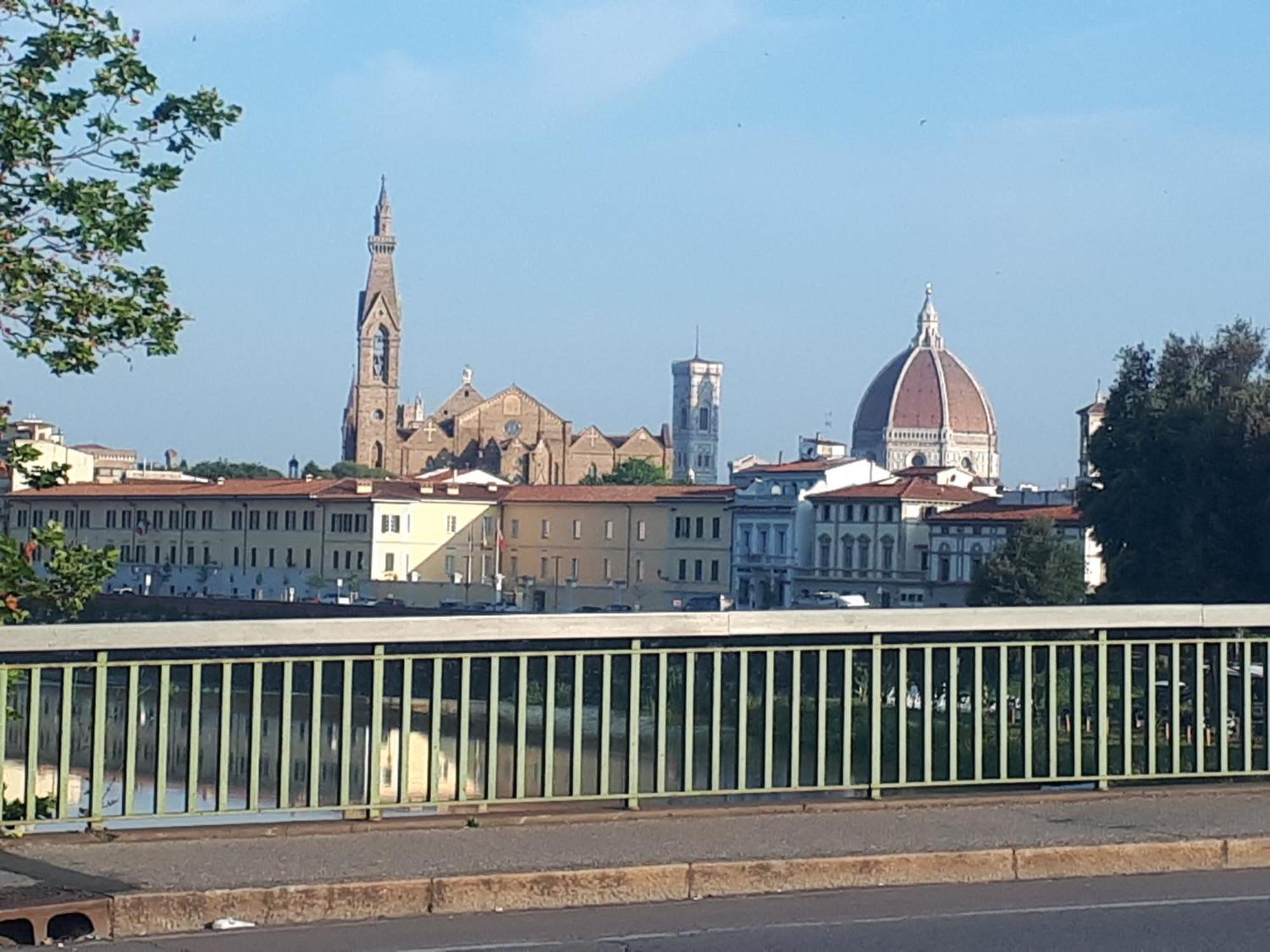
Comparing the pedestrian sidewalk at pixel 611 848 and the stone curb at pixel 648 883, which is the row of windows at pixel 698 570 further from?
the stone curb at pixel 648 883

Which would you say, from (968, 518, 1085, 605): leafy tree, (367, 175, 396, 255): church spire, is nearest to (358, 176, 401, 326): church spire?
(367, 175, 396, 255): church spire

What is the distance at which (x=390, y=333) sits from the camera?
193 metres

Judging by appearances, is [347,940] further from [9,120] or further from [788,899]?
[9,120]

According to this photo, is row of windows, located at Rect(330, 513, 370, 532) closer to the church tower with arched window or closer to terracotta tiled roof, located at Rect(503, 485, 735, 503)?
terracotta tiled roof, located at Rect(503, 485, 735, 503)

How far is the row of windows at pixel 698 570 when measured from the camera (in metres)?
103

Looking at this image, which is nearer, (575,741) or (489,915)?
(489,915)

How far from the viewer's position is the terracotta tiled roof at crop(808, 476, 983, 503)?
94875mm

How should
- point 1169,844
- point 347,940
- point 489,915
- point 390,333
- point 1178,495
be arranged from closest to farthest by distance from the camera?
point 347,940 → point 489,915 → point 1169,844 → point 1178,495 → point 390,333

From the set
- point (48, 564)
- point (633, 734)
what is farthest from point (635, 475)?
point (633, 734)

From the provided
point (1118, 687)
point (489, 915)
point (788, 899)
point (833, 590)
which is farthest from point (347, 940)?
point (833, 590)

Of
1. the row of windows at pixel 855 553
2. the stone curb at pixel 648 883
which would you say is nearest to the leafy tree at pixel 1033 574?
the row of windows at pixel 855 553

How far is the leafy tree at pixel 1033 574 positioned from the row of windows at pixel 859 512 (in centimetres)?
2304

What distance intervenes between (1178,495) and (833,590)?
147 feet

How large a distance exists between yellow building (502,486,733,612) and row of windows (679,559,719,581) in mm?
33
